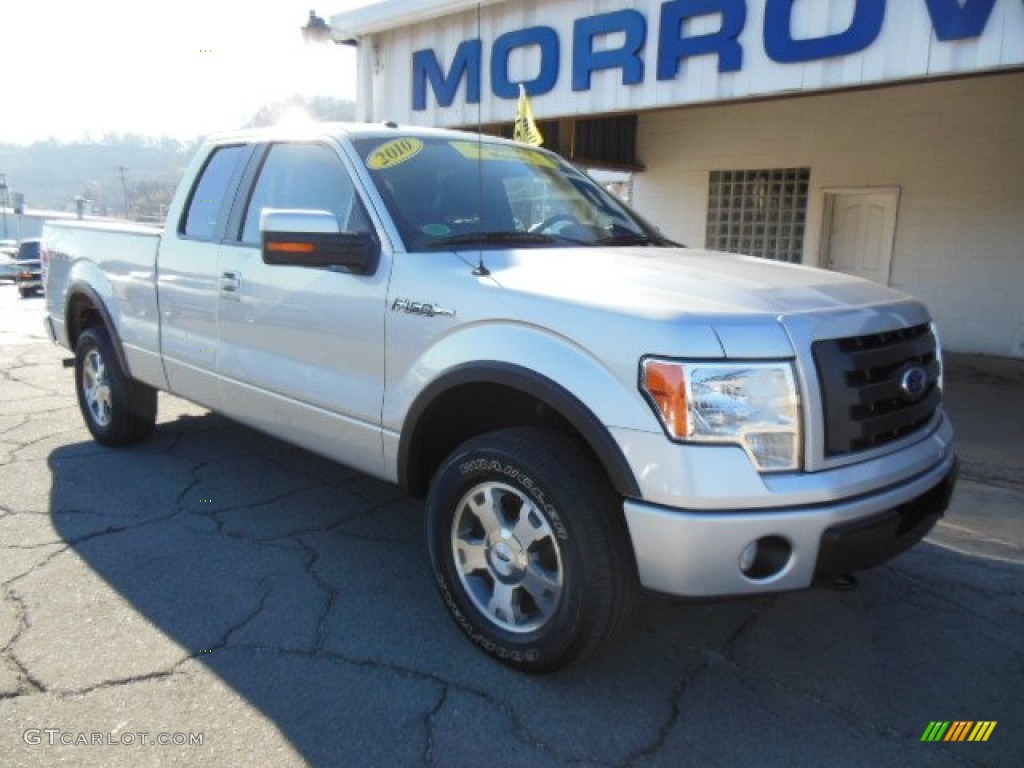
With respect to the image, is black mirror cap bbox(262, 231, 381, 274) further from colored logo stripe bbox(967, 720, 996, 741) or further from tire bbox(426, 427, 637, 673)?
colored logo stripe bbox(967, 720, 996, 741)

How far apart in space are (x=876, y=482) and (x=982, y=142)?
8990mm

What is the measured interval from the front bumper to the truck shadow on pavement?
156 mm

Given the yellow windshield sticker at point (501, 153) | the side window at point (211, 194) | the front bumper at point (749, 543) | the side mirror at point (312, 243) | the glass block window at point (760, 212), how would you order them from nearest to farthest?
the front bumper at point (749, 543)
the side mirror at point (312, 243)
the yellow windshield sticker at point (501, 153)
the side window at point (211, 194)
the glass block window at point (760, 212)

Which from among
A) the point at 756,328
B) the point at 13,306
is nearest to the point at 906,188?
the point at 756,328

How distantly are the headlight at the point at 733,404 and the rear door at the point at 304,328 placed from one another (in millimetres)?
1292

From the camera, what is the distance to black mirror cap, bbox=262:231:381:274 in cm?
299

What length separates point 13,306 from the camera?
17.5m

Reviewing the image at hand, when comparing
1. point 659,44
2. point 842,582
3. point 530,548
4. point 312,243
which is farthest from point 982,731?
point 659,44

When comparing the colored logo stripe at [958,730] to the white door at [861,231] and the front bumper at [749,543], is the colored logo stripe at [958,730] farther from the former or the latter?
the white door at [861,231]

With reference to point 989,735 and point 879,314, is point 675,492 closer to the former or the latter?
point 879,314

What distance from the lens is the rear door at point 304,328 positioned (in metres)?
3.25

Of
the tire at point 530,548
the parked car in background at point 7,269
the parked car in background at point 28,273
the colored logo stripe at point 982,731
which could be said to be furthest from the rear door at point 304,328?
the parked car in background at point 7,269

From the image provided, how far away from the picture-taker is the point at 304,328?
350 cm

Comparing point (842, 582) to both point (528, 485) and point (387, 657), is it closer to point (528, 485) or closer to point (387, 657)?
point (528, 485)
